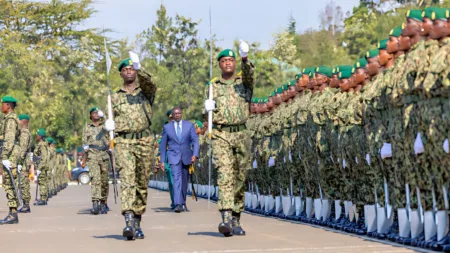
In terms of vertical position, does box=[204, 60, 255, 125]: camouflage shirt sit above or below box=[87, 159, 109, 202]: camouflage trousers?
above

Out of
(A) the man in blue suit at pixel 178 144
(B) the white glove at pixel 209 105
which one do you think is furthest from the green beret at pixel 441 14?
(A) the man in blue suit at pixel 178 144

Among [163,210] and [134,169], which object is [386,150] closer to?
[134,169]

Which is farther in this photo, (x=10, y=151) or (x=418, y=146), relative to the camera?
(x=10, y=151)

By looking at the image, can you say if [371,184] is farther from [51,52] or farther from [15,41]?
[51,52]

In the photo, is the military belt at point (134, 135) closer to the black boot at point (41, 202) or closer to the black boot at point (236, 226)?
the black boot at point (236, 226)

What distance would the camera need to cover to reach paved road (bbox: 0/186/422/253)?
39.5 ft

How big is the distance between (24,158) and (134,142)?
221 inches

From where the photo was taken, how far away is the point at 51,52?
6512cm

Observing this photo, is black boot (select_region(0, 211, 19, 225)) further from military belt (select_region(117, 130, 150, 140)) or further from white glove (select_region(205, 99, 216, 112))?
white glove (select_region(205, 99, 216, 112))

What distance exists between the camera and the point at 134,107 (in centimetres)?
1424

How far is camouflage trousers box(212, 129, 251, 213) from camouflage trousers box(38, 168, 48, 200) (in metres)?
15.0

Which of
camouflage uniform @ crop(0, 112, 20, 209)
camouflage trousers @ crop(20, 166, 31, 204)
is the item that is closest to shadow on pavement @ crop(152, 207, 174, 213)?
camouflage trousers @ crop(20, 166, 31, 204)

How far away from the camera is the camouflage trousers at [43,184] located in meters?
28.5

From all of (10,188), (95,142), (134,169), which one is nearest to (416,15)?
(134,169)
